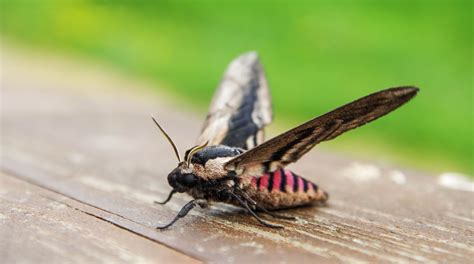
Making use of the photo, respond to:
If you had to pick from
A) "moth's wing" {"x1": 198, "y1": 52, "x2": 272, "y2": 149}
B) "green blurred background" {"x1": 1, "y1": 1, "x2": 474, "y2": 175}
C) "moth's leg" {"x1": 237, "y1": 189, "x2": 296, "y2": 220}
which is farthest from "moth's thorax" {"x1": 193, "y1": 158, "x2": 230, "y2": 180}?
"green blurred background" {"x1": 1, "y1": 1, "x2": 474, "y2": 175}

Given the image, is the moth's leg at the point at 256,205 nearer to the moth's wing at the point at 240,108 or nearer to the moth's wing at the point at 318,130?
the moth's wing at the point at 318,130

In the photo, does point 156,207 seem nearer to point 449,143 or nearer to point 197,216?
point 197,216

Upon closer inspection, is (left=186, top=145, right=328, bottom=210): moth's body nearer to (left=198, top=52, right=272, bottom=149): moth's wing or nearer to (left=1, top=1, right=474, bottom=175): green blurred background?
(left=198, top=52, right=272, bottom=149): moth's wing

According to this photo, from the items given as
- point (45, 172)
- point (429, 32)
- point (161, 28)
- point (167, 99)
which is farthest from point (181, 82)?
point (45, 172)

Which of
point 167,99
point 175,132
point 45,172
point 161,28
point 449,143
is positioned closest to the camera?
point 45,172

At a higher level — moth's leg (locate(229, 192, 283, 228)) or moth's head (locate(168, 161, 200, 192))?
moth's head (locate(168, 161, 200, 192))

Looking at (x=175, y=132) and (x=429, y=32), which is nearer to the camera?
(x=175, y=132)

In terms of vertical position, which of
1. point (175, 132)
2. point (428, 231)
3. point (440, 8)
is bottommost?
point (428, 231)
